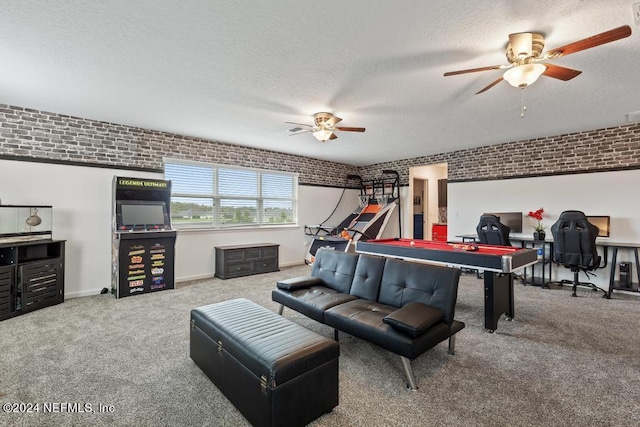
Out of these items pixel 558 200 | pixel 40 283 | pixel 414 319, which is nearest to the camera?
pixel 414 319

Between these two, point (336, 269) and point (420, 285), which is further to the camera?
point (336, 269)

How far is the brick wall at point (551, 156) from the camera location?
5.29 m

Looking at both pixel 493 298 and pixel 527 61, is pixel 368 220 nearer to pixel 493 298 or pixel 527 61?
pixel 493 298

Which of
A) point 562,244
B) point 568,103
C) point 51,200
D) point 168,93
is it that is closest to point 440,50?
point 568,103

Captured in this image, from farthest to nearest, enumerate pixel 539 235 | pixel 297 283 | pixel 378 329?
pixel 539 235
pixel 297 283
pixel 378 329

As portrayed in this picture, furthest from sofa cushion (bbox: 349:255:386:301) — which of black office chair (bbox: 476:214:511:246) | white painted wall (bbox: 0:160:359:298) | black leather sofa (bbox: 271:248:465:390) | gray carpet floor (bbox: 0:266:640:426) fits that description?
white painted wall (bbox: 0:160:359:298)

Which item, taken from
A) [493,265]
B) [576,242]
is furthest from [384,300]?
[576,242]

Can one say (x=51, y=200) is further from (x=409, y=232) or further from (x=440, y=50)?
(x=409, y=232)

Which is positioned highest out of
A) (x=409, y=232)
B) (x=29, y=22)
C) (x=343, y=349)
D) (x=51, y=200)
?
(x=29, y=22)

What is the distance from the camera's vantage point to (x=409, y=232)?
8.57m

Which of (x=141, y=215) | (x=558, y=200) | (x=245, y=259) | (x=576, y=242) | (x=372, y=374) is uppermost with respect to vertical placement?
(x=558, y=200)

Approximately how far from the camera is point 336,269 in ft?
12.4

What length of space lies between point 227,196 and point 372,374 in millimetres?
5210

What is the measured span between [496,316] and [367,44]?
3326mm
